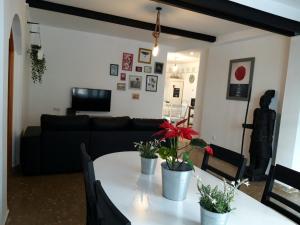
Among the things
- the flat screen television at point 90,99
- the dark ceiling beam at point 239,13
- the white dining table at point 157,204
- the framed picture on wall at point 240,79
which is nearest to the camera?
the white dining table at point 157,204

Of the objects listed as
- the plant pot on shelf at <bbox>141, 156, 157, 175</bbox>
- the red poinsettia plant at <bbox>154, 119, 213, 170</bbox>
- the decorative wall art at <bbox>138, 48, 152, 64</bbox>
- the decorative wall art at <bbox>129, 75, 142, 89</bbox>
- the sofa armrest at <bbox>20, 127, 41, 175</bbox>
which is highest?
the decorative wall art at <bbox>138, 48, 152, 64</bbox>

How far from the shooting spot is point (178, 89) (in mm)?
10555

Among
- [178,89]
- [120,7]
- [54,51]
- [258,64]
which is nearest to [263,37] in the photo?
[258,64]

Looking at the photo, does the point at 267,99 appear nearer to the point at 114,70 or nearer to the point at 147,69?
the point at 147,69

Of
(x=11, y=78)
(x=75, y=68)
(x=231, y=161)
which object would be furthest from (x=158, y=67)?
(x=231, y=161)

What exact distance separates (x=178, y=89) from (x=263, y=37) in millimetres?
6153

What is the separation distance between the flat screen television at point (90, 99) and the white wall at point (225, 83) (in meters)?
2.46

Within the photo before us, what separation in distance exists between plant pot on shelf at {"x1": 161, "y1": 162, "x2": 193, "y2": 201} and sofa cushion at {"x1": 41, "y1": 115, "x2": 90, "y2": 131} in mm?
2317

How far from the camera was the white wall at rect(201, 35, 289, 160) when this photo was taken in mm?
4203

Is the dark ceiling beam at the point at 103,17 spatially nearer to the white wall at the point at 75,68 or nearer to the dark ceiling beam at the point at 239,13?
the white wall at the point at 75,68

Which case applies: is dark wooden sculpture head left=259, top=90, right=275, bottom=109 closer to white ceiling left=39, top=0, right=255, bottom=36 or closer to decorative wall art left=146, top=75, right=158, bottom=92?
white ceiling left=39, top=0, right=255, bottom=36

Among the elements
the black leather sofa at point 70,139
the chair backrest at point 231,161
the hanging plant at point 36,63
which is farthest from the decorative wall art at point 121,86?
the chair backrest at point 231,161

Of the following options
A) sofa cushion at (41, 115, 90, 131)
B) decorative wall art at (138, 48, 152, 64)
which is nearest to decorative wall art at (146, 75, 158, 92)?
decorative wall art at (138, 48, 152, 64)

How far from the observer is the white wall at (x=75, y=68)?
5.68 m
